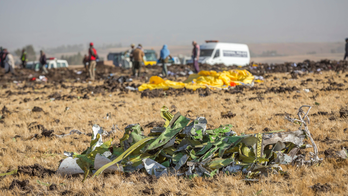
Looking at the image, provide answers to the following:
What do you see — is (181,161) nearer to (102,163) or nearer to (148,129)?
(102,163)

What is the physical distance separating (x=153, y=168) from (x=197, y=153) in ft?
1.73

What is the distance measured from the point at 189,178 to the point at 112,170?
2.98 feet

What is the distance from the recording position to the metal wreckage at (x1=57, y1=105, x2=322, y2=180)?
10.2ft

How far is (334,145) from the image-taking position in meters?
3.88

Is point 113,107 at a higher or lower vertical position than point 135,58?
lower

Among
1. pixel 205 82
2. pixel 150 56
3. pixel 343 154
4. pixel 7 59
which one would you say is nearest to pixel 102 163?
pixel 343 154

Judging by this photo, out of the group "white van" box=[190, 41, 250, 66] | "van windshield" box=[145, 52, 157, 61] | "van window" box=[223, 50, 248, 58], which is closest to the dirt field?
"white van" box=[190, 41, 250, 66]

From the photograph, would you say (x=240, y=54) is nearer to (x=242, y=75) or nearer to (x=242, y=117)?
(x=242, y=75)

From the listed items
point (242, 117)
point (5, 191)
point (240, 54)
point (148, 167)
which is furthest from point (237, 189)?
point (240, 54)

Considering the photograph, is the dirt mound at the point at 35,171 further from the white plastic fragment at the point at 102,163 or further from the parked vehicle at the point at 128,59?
the parked vehicle at the point at 128,59

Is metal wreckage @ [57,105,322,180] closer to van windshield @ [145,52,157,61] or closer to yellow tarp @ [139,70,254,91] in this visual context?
yellow tarp @ [139,70,254,91]

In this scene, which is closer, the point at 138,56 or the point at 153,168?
the point at 153,168

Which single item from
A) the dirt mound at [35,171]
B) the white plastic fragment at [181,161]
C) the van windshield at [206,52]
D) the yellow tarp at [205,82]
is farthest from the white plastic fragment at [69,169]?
the van windshield at [206,52]

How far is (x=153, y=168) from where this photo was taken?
3.26 m
